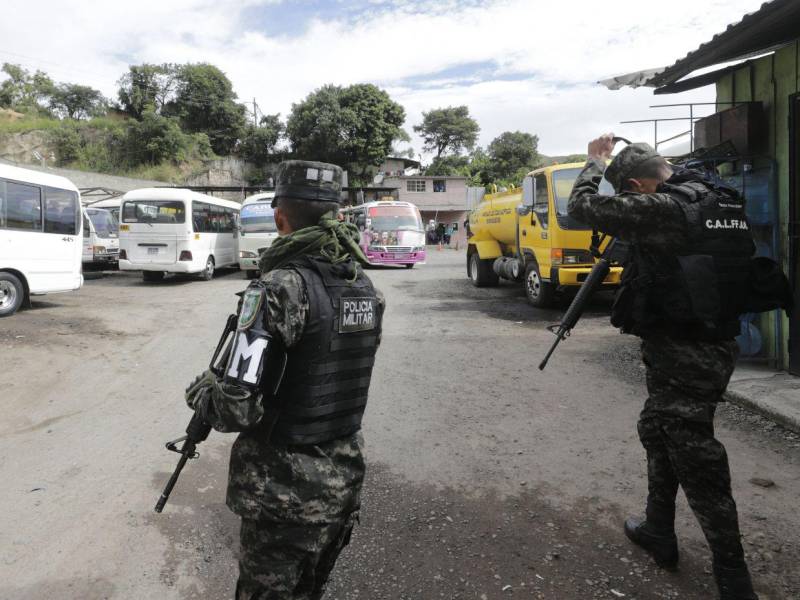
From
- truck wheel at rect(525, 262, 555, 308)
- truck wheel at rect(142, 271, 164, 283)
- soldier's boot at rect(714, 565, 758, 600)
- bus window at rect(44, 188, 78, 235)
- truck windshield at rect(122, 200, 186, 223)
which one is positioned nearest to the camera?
soldier's boot at rect(714, 565, 758, 600)

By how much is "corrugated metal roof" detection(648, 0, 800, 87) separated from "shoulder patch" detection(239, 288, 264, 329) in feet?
14.5

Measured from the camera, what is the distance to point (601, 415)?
4.78 metres

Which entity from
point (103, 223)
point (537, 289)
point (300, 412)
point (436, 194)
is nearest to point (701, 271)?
point (300, 412)

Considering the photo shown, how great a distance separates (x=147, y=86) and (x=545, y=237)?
46.8 meters

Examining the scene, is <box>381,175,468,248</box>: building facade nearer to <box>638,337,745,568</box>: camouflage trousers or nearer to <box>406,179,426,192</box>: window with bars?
<box>406,179,426,192</box>: window with bars

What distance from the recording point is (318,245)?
184 centimetres

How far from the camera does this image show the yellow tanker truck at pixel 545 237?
8727 millimetres

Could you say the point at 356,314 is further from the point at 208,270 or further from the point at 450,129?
the point at 450,129

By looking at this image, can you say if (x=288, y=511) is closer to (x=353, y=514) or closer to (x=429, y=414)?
(x=353, y=514)

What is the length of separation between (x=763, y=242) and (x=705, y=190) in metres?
3.96

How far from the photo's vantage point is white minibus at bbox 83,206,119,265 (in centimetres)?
1691

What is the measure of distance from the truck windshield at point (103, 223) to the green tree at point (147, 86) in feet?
105

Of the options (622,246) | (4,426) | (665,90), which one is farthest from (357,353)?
(665,90)

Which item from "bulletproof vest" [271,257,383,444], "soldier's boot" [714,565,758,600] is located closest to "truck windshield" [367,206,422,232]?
"soldier's boot" [714,565,758,600]
